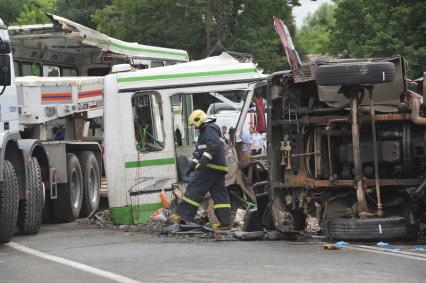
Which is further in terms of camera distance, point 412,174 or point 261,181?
point 261,181

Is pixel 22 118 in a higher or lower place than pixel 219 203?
higher

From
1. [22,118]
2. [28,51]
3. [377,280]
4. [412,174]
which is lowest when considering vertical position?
[377,280]

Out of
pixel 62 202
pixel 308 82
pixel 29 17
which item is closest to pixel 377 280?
pixel 308 82

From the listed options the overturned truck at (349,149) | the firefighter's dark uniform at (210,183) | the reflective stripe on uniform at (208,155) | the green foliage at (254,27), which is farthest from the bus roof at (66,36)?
the green foliage at (254,27)

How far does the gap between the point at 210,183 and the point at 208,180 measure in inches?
2.0

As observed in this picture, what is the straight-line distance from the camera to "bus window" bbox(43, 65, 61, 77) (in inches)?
688

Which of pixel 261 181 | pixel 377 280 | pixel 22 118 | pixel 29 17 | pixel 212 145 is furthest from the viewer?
pixel 29 17

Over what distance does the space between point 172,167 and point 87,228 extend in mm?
1579

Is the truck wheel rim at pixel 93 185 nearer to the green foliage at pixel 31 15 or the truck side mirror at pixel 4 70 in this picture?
the truck side mirror at pixel 4 70

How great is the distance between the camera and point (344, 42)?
36.5 metres

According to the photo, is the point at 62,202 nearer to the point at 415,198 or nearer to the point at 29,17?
the point at 415,198

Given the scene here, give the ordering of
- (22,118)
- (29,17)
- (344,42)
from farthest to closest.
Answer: (29,17) → (344,42) → (22,118)

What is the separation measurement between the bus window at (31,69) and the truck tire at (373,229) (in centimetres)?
862

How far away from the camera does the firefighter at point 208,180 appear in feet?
39.3
